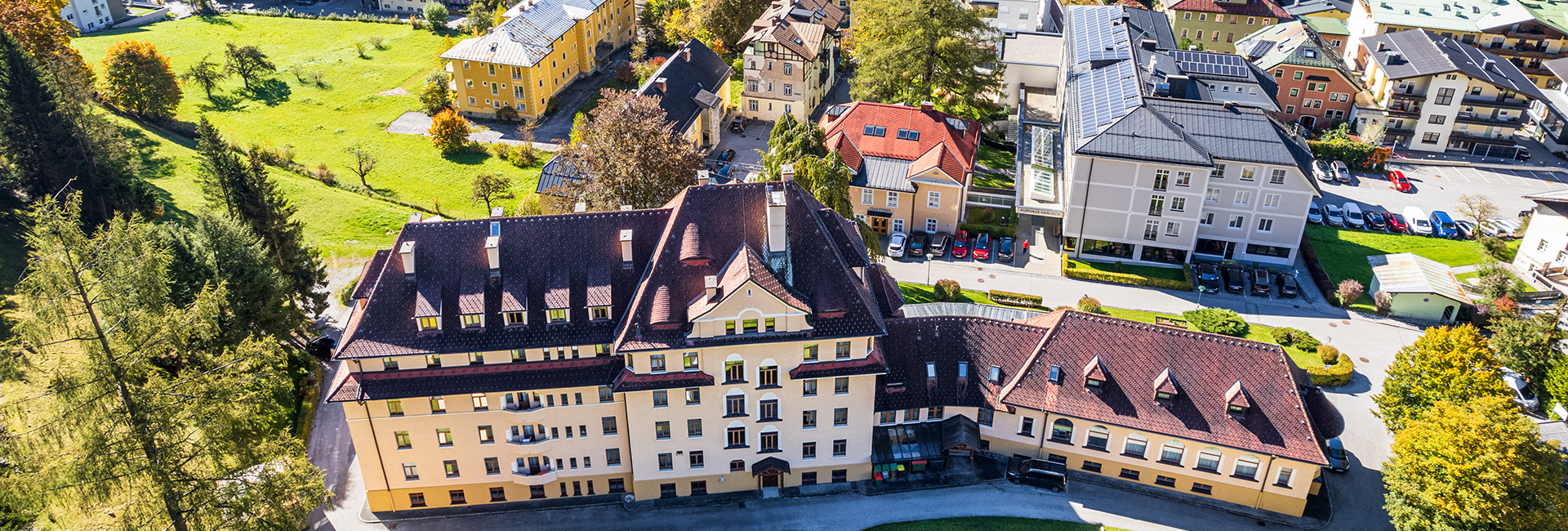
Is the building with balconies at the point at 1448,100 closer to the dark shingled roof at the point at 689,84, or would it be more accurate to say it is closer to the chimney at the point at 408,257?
the dark shingled roof at the point at 689,84

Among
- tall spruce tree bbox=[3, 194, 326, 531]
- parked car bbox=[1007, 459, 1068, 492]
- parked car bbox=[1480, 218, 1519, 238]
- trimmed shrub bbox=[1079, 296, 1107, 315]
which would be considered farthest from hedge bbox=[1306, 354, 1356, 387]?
tall spruce tree bbox=[3, 194, 326, 531]

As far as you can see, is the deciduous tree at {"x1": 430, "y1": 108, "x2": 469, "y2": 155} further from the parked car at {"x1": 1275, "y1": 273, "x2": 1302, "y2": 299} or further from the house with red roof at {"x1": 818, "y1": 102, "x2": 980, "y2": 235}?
the parked car at {"x1": 1275, "y1": 273, "x2": 1302, "y2": 299}

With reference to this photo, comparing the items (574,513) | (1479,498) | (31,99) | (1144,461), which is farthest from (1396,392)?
(31,99)

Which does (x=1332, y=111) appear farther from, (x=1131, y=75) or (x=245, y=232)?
(x=245, y=232)

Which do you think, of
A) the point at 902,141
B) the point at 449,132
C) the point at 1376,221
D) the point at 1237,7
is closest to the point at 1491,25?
the point at 1237,7

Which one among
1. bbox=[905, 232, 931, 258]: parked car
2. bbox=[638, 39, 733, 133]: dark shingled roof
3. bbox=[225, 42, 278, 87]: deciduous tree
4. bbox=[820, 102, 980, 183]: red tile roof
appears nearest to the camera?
bbox=[905, 232, 931, 258]: parked car
